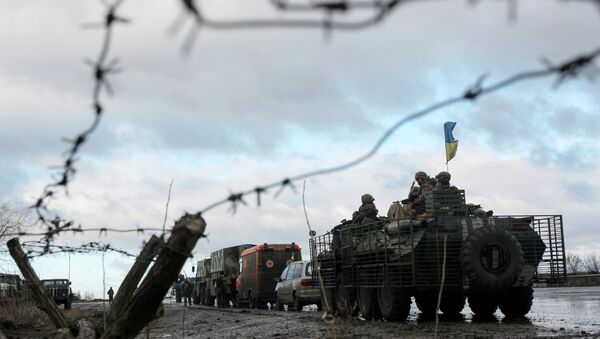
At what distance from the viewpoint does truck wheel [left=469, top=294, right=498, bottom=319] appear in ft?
52.7

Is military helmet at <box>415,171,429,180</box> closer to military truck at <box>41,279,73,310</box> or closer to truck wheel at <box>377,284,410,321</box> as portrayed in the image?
truck wheel at <box>377,284,410,321</box>

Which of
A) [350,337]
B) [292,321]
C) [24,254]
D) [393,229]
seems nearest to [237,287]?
[292,321]

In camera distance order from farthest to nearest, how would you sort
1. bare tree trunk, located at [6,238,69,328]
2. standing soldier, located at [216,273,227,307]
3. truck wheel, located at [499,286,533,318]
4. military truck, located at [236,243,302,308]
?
1. standing soldier, located at [216,273,227,307]
2. military truck, located at [236,243,302,308]
3. truck wheel, located at [499,286,533,318]
4. bare tree trunk, located at [6,238,69,328]

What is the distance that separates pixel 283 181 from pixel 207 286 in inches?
1550

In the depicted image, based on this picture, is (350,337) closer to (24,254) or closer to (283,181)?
(24,254)

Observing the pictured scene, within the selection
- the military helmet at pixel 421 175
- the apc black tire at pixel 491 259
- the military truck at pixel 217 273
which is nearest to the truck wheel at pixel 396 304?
the apc black tire at pixel 491 259

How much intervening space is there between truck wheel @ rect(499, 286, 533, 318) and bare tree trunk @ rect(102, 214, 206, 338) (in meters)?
10.9

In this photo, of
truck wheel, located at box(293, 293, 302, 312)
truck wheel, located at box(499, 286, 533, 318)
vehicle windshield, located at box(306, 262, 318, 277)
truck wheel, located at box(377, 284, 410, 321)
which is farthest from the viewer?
truck wheel, located at box(293, 293, 302, 312)

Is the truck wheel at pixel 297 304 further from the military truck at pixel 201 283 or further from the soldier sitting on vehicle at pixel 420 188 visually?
the military truck at pixel 201 283

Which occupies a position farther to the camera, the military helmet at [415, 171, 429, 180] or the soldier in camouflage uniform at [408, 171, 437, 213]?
the military helmet at [415, 171, 429, 180]

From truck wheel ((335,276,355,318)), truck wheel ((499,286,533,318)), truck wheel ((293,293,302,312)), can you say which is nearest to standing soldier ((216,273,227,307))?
truck wheel ((293,293,302,312))

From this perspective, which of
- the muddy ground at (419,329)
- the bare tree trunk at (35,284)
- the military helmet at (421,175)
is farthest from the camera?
the military helmet at (421,175)

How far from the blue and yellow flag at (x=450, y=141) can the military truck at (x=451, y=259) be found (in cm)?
260

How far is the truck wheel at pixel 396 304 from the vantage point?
14.6m
